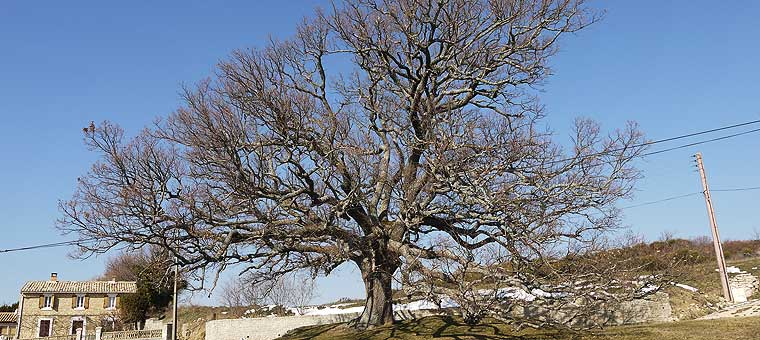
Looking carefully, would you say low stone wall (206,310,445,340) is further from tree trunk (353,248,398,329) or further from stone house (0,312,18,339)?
stone house (0,312,18,339)

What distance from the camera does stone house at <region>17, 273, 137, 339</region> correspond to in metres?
39.3

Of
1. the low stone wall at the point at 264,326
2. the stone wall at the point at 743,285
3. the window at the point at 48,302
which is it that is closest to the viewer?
the stone wall at the point at 743,285

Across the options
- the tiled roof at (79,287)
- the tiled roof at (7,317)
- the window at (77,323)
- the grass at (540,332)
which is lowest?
the grass at (540,332)

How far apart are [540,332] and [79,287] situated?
121 ft

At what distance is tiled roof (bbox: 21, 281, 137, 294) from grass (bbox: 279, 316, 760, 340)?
94.8 ft

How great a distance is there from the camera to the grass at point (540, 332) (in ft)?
41.8

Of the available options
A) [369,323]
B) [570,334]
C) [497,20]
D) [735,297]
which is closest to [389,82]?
[497,20]

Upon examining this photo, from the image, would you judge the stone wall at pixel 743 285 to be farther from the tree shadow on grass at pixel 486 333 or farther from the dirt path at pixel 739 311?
the tree shadow on grass at pixel 486 333

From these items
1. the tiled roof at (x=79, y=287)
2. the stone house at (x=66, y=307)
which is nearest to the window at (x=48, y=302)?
the stone house at (x=66, y=307)

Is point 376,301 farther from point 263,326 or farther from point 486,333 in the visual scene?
point 263,326

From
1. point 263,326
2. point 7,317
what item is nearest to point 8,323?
point 7,317

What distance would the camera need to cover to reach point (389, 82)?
16.1 metres

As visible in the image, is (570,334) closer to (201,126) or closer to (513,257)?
(513,257)

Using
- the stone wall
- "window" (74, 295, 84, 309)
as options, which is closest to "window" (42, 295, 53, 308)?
"window" (74, 295, 84, 309)
